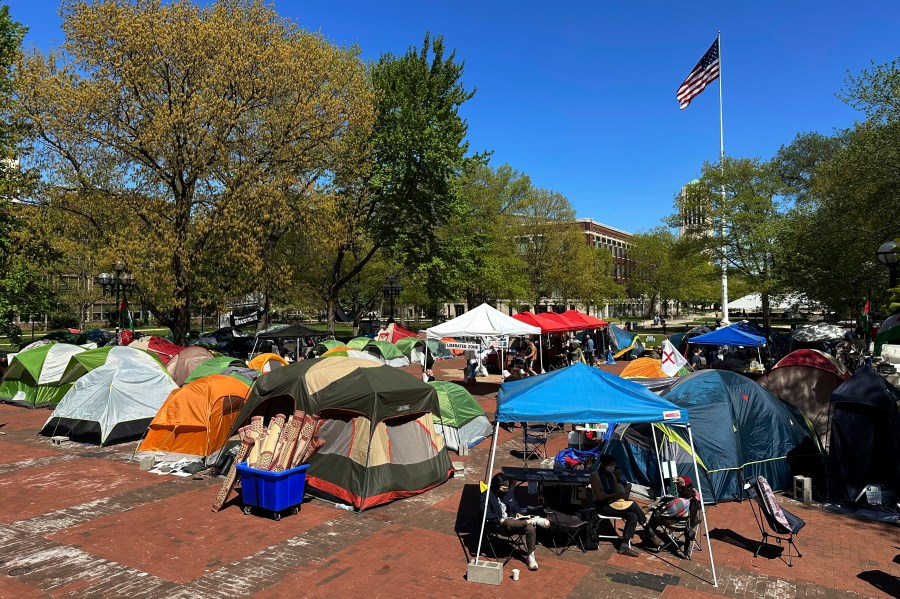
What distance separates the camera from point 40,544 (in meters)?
8.10

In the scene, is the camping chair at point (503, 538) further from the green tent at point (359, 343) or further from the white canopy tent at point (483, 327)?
the green tent at point (359, 343)

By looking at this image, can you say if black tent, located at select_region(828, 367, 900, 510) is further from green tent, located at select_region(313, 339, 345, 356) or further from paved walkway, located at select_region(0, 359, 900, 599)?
green tent, located at select_region(313, 339, 345, 356)

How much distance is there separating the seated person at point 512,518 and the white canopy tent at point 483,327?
12345 millimetres

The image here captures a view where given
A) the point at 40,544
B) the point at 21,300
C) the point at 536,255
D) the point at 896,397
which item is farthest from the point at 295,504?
the point at 536,255

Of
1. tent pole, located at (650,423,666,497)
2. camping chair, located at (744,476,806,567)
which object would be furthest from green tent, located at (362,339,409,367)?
camping chair, located at (744,476,806,567)

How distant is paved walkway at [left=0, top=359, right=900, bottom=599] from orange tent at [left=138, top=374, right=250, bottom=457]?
6.10 feet

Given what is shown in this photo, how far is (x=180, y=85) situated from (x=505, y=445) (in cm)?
2044

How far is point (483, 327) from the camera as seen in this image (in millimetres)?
20766

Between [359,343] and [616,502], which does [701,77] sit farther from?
[616,502]

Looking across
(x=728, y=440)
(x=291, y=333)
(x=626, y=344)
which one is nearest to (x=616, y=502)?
(x=728, y=440)

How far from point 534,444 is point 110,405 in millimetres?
10689

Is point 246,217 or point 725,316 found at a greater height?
point 246,217

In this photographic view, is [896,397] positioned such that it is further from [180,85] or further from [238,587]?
[180,85]

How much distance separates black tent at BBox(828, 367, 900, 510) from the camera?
950cm
